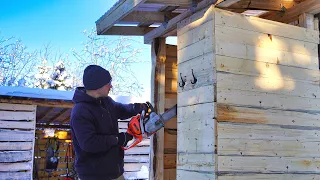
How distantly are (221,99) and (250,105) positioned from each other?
328 mm

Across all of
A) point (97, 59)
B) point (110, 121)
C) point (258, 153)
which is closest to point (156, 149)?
point (110, 121)

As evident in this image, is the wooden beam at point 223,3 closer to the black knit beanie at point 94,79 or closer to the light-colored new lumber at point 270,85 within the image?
the light-colored new lumber at point 270,85

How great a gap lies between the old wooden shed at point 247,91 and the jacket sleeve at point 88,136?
0.73m

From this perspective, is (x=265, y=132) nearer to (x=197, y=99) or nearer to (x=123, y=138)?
(x=197, y=99)

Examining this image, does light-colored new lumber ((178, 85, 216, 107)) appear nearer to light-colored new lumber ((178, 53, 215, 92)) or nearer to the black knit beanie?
light-colored new lumber ((178, 53, 215, 92))

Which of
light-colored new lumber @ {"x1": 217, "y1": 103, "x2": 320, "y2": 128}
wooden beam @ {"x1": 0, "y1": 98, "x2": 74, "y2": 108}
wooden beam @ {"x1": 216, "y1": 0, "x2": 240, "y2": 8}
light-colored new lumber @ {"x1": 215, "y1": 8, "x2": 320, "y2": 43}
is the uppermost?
wooden beam @ {"x1": 216, "y1": 0, "x2": 240, "y2": 8}

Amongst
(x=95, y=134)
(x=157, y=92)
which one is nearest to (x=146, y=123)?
(x=95, y=134)

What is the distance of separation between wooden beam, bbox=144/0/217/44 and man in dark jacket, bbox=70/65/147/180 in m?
1.09

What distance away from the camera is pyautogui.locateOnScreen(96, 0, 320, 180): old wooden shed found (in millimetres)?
3473

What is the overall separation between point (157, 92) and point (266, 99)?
1.91 meters

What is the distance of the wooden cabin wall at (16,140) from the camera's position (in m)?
9.41

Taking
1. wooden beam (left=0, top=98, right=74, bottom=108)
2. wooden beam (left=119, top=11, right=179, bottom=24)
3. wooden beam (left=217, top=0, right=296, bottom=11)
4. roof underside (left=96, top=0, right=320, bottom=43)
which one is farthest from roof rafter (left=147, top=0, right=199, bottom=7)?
wooden beam (left=0, top=98, right=74, bottom=108)

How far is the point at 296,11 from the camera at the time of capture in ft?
13.8

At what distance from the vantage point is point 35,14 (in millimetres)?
47094
